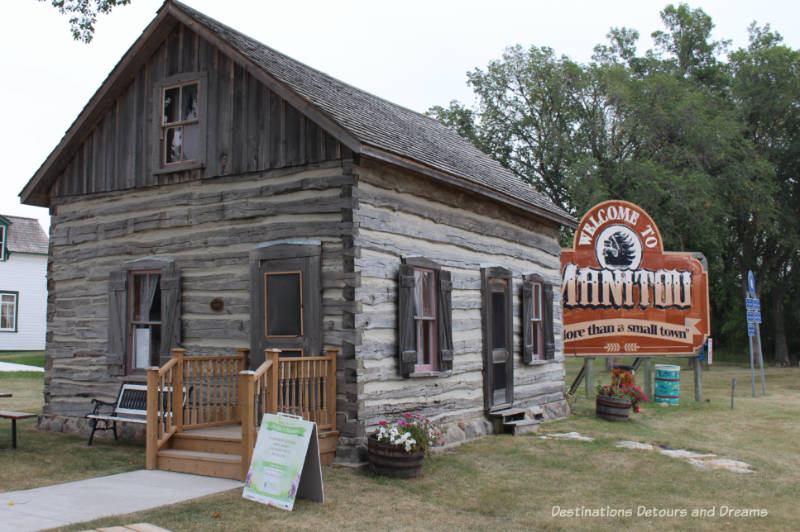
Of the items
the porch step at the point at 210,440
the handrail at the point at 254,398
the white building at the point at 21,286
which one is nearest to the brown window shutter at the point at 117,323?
the porch step at the point at 210,440

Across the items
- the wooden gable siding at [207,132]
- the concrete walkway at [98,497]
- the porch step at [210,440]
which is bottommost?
the concrete walkway at [98,497]

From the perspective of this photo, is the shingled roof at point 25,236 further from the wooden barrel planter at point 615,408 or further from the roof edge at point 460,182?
the wooden barrel planter at point 615,408

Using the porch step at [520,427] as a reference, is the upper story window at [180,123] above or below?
above

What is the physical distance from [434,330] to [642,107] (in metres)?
21.4

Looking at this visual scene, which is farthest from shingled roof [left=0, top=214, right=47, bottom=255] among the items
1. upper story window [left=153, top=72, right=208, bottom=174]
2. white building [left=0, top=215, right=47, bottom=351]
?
upper story window [left=153, top=72, right=208, bottom=174]

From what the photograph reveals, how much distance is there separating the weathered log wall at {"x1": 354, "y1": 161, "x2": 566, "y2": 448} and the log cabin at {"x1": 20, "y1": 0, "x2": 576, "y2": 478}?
0.12 ft

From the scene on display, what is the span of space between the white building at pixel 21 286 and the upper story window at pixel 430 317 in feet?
82.9

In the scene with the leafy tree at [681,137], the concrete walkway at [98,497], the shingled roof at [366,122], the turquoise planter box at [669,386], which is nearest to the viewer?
the concrete walkway at [98,497]

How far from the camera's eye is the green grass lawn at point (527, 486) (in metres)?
6.68

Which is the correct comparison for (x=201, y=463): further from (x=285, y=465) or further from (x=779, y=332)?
(x=779, y=332)

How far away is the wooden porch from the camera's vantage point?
26.8 feet

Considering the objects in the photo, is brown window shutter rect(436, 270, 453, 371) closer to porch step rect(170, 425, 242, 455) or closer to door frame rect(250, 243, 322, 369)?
door frame rect(250, 243, 322, 369)

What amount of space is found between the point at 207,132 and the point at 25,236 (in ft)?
81.9

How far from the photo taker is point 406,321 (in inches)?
389
